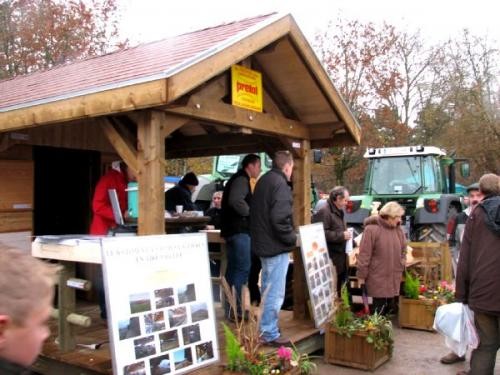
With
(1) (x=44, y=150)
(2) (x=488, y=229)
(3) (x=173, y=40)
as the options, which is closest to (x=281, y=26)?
(3) (x=173, y=40)

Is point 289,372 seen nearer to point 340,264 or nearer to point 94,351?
point 94,351

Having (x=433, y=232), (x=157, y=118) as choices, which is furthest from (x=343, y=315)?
(x=433, y=232)

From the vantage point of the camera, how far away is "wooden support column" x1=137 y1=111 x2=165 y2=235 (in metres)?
4.04

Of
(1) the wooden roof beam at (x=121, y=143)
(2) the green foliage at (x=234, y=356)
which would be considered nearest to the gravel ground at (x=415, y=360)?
(2) the green foliage at (x=234, y=356)

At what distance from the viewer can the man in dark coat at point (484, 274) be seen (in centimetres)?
427

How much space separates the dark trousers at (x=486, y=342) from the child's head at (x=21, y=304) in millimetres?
4027

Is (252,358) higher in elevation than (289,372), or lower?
higher

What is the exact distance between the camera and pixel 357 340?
5.37m

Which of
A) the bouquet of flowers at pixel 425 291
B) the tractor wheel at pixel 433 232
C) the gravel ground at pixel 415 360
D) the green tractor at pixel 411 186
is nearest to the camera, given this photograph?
the gravel ground at pixel 415 360

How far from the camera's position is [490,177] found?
4.51 meters

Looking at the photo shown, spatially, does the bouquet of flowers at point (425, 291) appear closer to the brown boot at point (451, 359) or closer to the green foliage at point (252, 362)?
the brown boot at point (451, 359)

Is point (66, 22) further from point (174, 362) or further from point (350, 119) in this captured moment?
point (174, 362)

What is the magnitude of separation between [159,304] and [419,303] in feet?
14.0

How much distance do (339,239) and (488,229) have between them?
2479 millimetres
